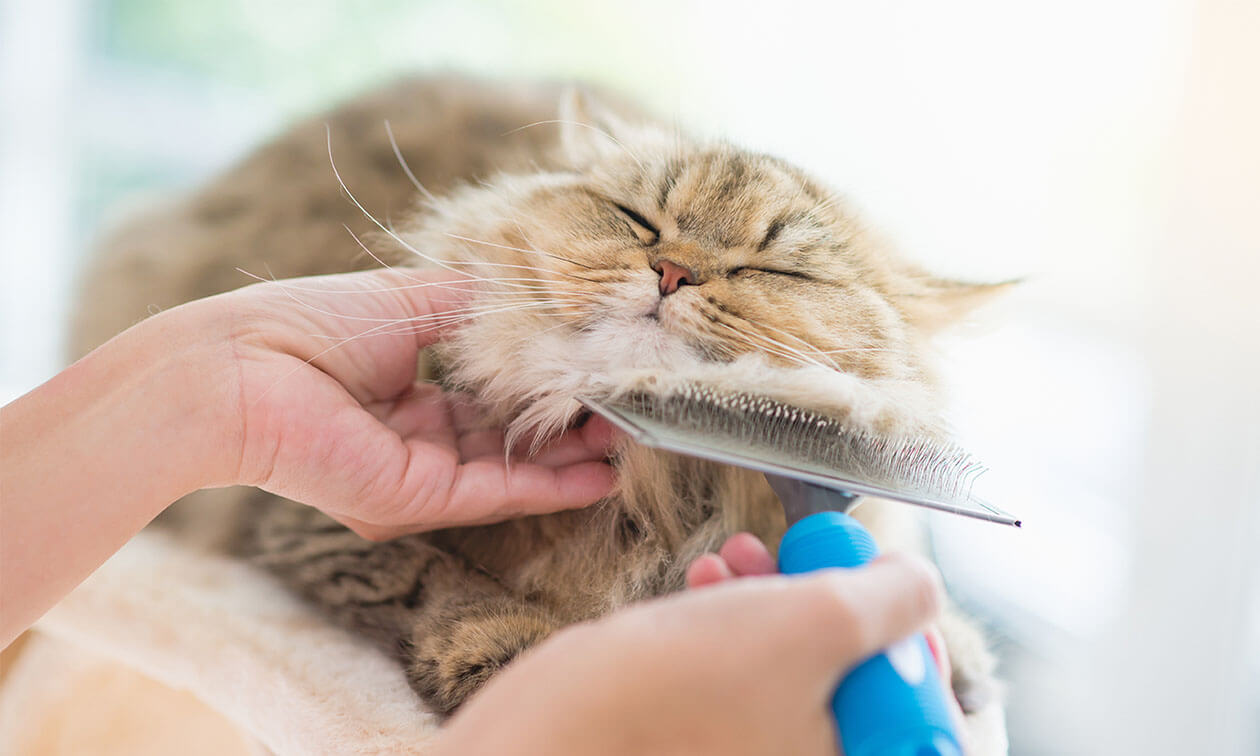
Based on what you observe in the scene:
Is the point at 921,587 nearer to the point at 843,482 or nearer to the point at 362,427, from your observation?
the point at 843,482

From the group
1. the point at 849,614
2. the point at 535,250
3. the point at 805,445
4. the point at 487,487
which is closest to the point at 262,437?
the point at 487,487

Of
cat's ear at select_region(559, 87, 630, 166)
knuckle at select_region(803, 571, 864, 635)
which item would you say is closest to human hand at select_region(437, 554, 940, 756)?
knuckle at select_region(803, 571, 864, 635)

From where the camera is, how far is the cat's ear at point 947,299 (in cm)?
116

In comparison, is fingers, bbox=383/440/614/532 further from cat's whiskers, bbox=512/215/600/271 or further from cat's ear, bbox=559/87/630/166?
cat's ear, bbox=559/87/630/166

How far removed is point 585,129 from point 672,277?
1.84ft

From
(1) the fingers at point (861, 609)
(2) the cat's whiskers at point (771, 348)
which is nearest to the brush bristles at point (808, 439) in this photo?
(2) the cat's whiskers at point (771, 348)

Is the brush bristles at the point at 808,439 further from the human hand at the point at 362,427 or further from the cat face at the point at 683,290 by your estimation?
the human hand at the point at 362,427

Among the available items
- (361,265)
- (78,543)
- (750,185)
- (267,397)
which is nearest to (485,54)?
(361,265)

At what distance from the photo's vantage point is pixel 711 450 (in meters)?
0.70

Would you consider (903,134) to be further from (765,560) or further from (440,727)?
(440,727)

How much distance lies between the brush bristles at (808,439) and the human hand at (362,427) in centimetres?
25

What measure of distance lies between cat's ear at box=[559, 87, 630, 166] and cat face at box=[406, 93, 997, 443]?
0.10 meters

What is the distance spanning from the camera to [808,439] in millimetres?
812

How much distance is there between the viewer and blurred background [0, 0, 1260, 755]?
5.01 feet
